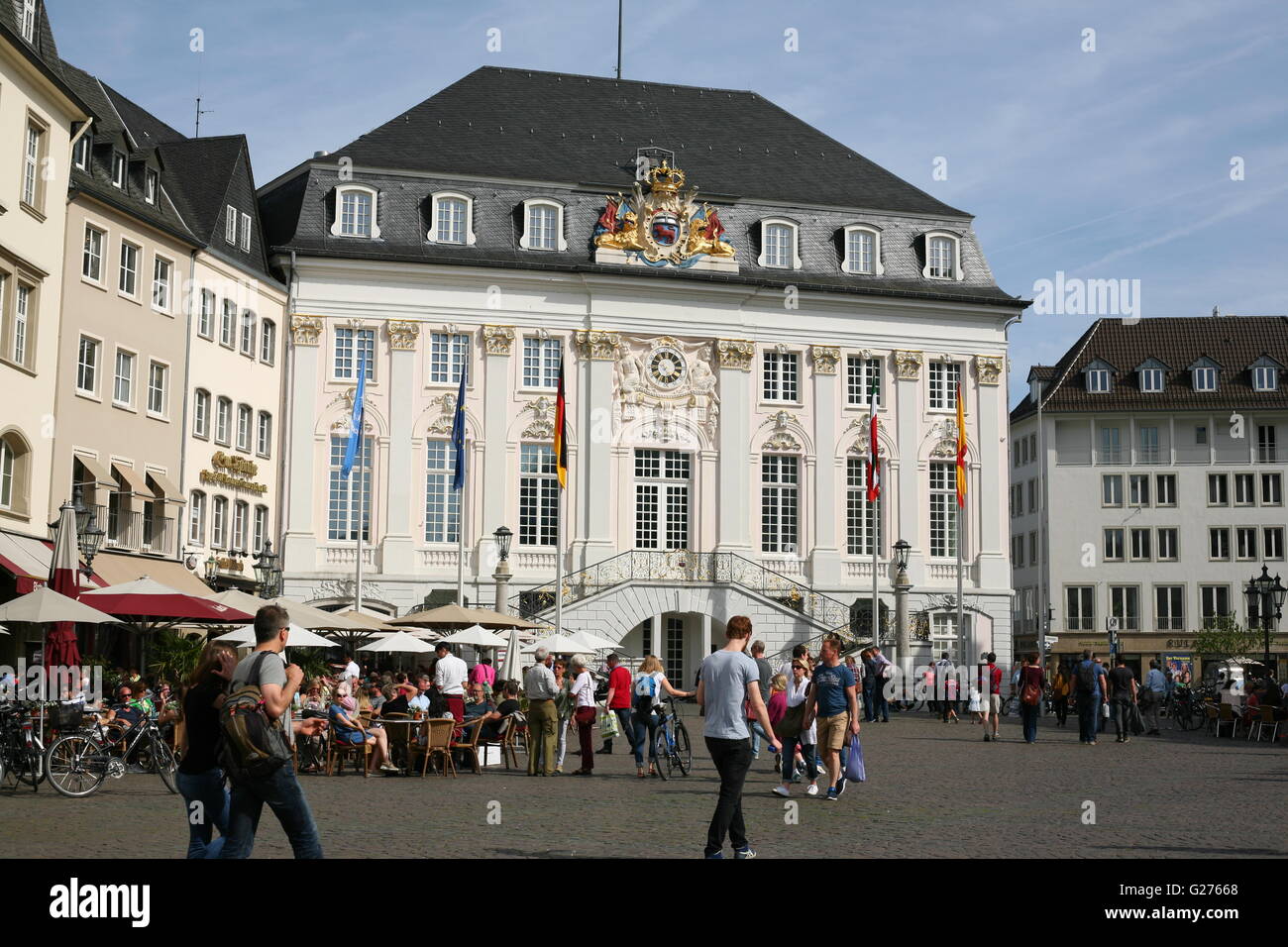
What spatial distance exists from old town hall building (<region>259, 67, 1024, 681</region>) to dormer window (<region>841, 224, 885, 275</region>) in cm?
7

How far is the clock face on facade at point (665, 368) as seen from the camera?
165 ft

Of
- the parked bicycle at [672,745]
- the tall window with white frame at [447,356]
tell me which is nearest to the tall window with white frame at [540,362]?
the tall window with white frame at [447,356]

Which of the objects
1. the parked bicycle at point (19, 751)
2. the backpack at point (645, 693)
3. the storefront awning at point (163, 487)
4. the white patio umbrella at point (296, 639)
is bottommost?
the parked bicycle at point (19, 751)

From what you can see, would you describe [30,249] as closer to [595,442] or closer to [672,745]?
[672,745]

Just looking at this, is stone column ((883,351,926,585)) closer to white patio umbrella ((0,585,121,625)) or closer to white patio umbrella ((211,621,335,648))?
white patio umbrella ((211,621,335,648))

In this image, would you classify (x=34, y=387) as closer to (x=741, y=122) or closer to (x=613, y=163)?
(x=613, y=163)

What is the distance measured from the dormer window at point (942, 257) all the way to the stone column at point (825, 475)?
427 centimetres

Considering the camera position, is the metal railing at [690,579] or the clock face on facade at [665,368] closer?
the metal railing at [690,579]

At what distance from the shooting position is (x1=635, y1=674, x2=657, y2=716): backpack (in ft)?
71.7

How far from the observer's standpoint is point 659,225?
1981 inches

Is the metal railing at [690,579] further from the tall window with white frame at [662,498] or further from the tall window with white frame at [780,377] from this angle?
the tall window with white frame at [780,377]

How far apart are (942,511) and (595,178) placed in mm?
14711

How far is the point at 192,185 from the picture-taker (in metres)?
45.5

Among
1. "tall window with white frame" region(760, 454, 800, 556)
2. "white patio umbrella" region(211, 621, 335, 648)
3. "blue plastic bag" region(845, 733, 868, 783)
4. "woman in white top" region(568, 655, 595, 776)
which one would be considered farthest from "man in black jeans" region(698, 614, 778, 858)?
"tall window with white frame" region(760, 454, 800, 556)
